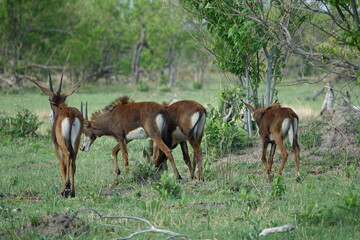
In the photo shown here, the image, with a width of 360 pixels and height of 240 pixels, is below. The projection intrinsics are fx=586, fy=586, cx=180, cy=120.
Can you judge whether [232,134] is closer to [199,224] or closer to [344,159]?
[344,159]

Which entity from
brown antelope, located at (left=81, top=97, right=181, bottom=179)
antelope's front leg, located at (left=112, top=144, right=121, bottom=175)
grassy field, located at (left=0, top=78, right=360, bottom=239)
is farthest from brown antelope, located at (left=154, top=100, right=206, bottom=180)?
antelope's front leg, located at (left=112, top=144, right=121, bottom=175)

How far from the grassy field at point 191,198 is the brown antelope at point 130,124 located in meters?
0.58

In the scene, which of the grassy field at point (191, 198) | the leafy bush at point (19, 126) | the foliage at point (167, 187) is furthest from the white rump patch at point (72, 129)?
the leafy bush at point (19, 126)

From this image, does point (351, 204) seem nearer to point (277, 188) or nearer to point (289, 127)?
→ point (277, 188)

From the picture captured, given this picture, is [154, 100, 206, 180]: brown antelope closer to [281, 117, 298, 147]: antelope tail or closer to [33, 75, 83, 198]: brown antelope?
[281, 117, 298, 147]: antelope tail

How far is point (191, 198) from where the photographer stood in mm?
8086

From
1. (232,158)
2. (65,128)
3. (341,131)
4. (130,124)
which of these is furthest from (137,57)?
(65,128)

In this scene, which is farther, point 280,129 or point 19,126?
point 19,126

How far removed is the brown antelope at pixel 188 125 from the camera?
9.98 meters

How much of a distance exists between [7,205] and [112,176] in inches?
113

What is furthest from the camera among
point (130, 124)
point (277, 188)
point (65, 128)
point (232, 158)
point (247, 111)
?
point (247, 111)

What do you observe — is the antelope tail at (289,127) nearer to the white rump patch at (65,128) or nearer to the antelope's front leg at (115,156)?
the antelope's front leg at (115,156)

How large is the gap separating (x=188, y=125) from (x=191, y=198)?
2.19 meters

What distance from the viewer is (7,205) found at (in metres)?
7.79
